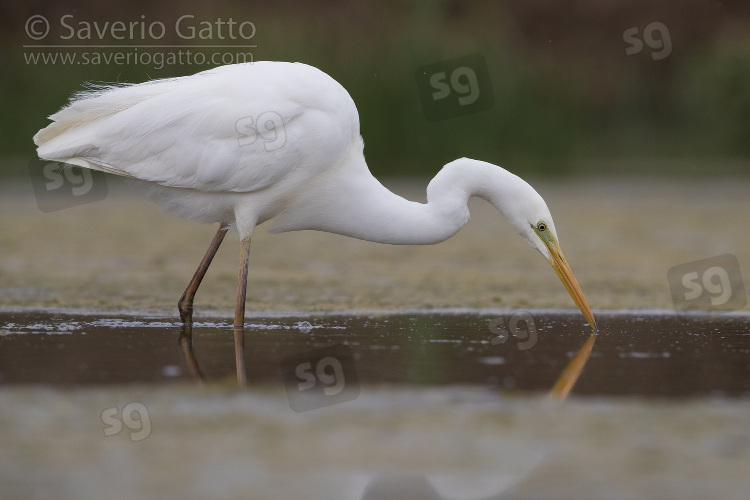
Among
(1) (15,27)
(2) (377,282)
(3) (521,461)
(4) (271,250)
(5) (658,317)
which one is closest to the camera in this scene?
(3) (521,461)

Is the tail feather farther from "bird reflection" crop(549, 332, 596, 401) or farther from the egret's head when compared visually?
"bird reflection" crop(549, 332, 596, 401)

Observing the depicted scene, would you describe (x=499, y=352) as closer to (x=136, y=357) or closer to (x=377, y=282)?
(x=136, y=357)

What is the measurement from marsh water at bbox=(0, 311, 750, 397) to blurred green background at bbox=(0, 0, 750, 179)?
7077mm

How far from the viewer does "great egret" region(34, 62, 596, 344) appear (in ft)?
21.8

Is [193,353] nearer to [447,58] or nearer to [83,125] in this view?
[83,125]

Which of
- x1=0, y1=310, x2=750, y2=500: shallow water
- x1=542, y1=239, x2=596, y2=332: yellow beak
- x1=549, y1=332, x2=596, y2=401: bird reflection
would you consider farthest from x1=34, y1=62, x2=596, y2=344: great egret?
x1=0, y1=310, x2=750, y2=500: shallow water

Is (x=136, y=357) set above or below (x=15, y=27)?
below

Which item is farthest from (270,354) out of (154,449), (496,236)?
(496,236)

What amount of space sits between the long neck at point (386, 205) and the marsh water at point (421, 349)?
62 cm

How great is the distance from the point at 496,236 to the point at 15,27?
538 inches

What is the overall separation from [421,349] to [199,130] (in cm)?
196

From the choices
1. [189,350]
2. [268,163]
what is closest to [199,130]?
[268,163]

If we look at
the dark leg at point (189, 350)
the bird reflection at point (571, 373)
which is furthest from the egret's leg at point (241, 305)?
the bird reflection at point (571, 373)

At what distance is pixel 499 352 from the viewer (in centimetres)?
620
